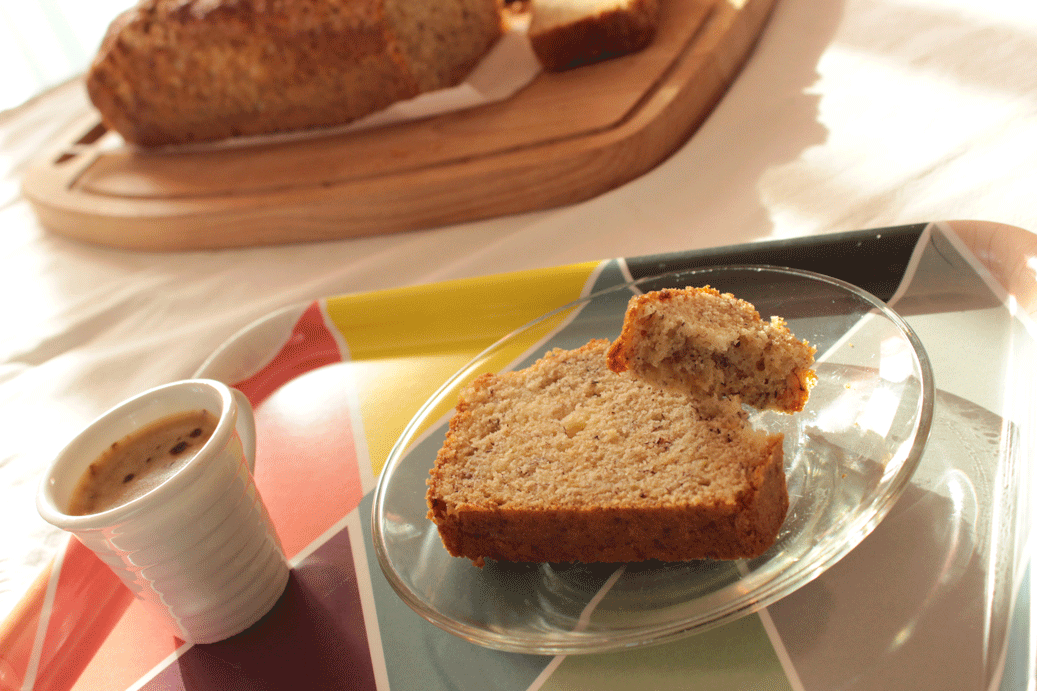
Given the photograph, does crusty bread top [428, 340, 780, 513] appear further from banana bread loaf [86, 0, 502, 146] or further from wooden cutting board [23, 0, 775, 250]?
banana bread loaf [86, 0, 502, 146]

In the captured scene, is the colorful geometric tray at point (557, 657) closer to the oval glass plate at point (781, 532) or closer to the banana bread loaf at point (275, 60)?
the oval glass plate at point (781, 532)

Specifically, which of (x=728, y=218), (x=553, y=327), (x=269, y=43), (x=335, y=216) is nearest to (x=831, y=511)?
(x=553, y=327)

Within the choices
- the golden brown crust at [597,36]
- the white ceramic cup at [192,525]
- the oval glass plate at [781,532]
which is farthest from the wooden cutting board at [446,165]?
the white ceramic cup at [192,525]

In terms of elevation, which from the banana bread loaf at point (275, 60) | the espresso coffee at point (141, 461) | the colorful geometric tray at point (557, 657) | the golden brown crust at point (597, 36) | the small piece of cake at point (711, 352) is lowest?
the colorful geometric tray at point (557, 657)

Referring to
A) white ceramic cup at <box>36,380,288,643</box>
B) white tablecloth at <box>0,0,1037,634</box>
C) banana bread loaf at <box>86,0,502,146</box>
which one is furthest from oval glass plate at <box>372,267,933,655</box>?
banana bread loaf at <box>86,0,502,146</box>

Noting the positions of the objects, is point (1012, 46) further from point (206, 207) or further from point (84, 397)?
point (84, 397)
